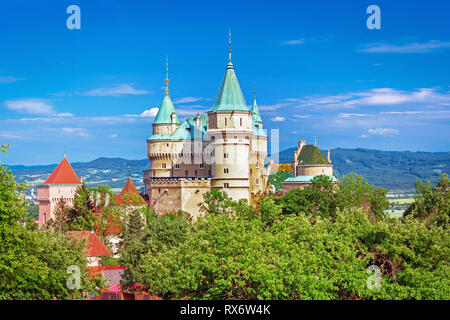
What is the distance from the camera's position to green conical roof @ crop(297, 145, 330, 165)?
255ft

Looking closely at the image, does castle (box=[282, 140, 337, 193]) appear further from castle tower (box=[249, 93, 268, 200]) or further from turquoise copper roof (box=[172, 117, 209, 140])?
turquoise copper roof (box=[172, 117, 209, 140])

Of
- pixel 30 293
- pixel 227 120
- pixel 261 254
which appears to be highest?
pixel 227 120

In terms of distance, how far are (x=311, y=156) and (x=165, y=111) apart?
68.8 feet

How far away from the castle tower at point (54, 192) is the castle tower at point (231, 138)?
24176 millimetres

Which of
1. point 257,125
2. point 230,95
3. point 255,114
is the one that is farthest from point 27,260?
point 255,114

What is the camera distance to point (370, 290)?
91.6 ft

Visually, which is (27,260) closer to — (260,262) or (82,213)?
(260,262)

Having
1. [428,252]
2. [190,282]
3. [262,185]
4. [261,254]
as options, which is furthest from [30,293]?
[262,185]

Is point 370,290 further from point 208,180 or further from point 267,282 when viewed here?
point 208,180

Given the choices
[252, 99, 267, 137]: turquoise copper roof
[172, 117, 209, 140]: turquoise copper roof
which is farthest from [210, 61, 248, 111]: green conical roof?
[252, 99, 267, 137]: turquoise copper roof

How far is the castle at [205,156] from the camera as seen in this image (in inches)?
2638

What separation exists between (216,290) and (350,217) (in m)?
15.7

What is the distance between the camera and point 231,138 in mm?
66875
